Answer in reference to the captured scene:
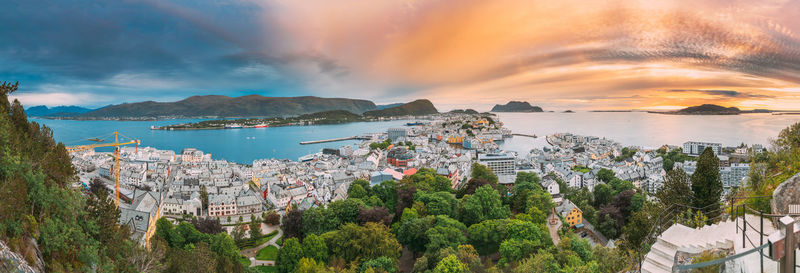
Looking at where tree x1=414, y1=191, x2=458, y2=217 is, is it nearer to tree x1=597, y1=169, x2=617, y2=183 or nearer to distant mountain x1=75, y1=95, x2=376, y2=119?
tree x1=597, y1=169, x2=617, y2=183

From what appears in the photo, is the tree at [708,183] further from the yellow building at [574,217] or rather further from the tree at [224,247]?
the tree at [224,247]

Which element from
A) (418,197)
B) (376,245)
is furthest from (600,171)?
(376,245)

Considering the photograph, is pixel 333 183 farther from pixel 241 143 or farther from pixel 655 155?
pixel 241 143

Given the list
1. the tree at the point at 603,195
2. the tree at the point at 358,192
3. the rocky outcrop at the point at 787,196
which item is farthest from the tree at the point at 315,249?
the tree at the point at 603,195

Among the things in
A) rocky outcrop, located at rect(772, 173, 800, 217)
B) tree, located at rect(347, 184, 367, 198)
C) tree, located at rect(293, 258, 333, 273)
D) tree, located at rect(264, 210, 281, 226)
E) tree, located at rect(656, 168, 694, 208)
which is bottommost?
tree, located at rect(264, 210, 281, 226)

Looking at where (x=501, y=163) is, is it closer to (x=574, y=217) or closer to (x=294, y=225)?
(x=574, y=217)

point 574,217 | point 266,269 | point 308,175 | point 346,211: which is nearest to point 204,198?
point 308,175

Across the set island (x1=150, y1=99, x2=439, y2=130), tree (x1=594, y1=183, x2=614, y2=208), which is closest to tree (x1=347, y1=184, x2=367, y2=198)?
tree (x1=594, y1=183, x2=614, y2=208)
